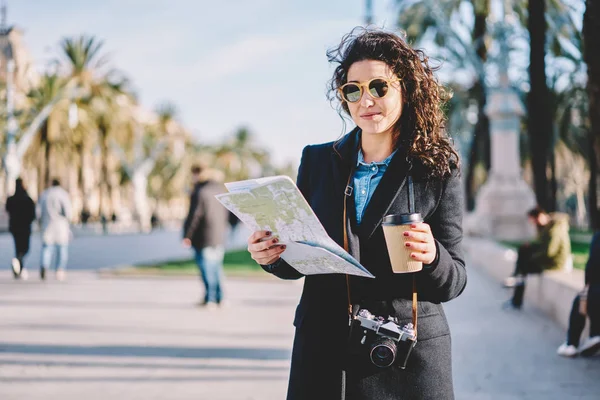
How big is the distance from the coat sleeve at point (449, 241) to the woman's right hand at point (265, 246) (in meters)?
0.45

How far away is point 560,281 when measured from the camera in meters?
7.94

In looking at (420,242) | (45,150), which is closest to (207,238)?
(420,242)

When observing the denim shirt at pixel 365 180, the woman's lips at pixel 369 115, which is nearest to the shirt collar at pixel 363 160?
the denim shirt at pixel 365 180

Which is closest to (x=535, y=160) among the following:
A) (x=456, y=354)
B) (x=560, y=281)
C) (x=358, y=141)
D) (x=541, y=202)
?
(x=541, y=202)

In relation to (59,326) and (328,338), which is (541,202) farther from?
(328,338)

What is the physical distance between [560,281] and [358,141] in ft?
21.0

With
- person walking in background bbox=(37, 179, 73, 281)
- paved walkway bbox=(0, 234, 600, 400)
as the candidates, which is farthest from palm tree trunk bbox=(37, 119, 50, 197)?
paved walkway bbox=(0, 234, 600, 400)

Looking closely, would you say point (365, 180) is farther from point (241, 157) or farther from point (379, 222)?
point (241, 157)

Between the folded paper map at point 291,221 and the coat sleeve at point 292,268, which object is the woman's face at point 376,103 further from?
the folded paper map at point 291,221

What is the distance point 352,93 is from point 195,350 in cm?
482

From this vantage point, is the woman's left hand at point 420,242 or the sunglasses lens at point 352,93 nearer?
the woman's left hand at point 420,242

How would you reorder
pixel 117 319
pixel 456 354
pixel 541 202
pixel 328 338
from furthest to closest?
pixel 541 202, pixel 117 319, pixel 456 354, pixel 328 338

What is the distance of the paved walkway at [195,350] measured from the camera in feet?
17.0

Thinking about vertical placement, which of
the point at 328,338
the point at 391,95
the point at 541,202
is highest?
the point at 391,95
